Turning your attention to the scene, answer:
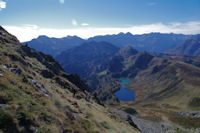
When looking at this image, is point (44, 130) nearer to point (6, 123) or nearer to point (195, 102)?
point (6, 123)

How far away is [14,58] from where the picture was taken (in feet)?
118

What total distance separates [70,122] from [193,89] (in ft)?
643

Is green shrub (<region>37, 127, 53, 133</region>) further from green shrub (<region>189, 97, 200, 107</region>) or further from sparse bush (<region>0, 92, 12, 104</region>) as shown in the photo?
green shrub (<region>189, 97, 200, 107</region>)

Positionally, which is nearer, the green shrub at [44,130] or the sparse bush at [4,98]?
the green shrub at [44,130]

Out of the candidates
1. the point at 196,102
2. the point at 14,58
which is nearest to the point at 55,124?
the point at 14,58

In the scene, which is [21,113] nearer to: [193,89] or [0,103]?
[0,103]

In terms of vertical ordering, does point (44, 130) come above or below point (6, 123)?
below

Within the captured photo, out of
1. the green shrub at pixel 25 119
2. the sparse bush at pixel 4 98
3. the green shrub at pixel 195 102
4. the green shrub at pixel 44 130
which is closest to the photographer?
the green shrub at pixel 25 119

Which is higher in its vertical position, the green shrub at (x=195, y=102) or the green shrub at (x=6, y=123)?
the green shrub at (x=6, y=123)

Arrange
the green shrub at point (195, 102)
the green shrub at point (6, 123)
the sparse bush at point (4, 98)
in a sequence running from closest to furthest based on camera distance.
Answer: the green shrub at point (6, 123)
the sparse bush at point (4, 98)
the green shrub at point (195, 102)

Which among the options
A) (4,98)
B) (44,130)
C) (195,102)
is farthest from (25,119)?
(195,102)

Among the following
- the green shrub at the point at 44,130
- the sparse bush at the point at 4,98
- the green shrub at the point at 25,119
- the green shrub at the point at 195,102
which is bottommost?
the green shrub at the point at 195,102

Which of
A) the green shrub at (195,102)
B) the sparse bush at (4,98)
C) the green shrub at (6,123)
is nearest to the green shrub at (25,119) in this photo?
the green shrub at (6,123)

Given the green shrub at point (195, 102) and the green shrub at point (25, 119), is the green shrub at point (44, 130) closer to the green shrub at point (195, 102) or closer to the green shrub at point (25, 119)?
the green shrub at point (25, 119)
